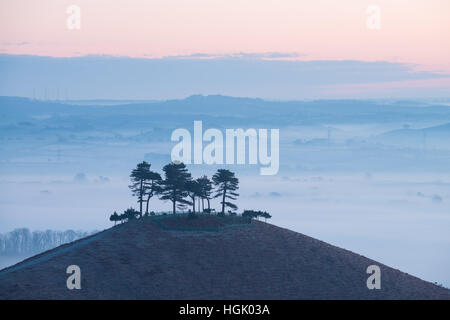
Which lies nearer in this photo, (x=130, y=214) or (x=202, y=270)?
(x=202, y=270)

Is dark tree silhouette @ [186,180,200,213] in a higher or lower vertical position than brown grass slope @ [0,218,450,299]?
higher

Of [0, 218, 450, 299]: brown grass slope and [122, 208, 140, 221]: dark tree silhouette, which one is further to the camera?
[122, 208, 140, 221]: dark tree silhouette

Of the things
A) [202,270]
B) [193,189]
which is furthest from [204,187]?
[202,270]

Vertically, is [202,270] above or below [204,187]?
below

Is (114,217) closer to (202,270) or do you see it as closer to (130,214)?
(130,214)
